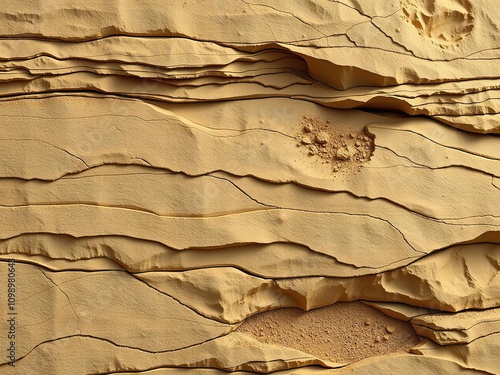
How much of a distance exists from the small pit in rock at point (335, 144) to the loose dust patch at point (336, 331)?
0.44m

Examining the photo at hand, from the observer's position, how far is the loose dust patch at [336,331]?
6.24ft

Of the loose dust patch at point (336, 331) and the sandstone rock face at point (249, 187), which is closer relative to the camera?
Result: the sandstone rock face at point (249, 187)

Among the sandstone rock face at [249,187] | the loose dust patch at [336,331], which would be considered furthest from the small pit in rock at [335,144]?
the loose dust patch at [336,331]

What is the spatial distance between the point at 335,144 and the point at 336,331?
58 centimetres

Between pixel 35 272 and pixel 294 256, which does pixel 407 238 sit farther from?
pixel 35 272

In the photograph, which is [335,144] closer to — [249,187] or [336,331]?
[249,187]

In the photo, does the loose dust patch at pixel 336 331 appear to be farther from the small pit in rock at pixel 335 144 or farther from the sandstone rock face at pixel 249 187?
the small pit in rock at pixel 335 144

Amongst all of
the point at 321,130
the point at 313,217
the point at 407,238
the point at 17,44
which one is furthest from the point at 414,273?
the point at 17,44

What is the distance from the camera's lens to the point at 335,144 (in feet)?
6.37

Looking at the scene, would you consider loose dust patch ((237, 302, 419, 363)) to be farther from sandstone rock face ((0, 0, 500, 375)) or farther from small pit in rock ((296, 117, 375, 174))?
small pit in rock ((296, 117, 375, 174))

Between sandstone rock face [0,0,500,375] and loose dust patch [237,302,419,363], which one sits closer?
sandstone rock face [0,0,500,375]

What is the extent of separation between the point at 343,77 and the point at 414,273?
64 centimetres

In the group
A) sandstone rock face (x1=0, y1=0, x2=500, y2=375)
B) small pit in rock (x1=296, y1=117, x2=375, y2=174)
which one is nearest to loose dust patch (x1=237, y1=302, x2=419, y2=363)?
sandstone rock face (x1=0, y1=0, x2=500, y2=375)

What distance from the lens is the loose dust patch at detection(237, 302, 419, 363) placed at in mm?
1902
